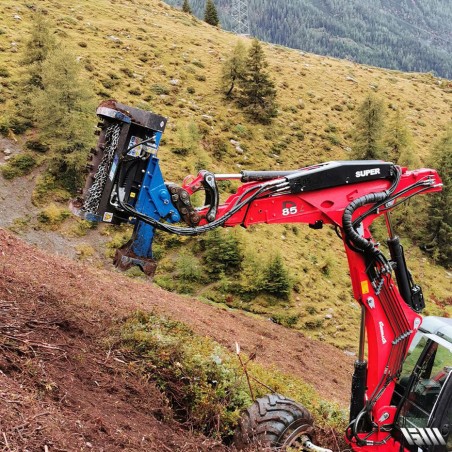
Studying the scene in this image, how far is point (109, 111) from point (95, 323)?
397 centimetres

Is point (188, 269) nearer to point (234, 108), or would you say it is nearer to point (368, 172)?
→ point (368, 172)

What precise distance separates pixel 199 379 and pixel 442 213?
997 inches

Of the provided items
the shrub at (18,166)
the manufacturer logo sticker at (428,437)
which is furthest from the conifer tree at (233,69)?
the manufacturer logo sticker at (428,437)

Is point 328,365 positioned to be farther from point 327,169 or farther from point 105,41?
point 105,41

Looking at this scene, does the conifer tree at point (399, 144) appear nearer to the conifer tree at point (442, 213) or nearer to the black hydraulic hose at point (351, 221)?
the conifer tree at point (442, 213)

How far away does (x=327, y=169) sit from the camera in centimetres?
589

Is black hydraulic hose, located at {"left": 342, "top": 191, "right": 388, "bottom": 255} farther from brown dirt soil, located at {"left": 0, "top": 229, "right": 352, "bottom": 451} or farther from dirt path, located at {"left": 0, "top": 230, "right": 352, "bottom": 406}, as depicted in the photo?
dirt path, located at {"left": 0, "top": 230, "right": 352, "bottom": 406}

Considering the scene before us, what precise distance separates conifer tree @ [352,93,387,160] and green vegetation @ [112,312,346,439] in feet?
75.6

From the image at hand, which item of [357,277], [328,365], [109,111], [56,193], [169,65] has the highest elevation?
[169,65]

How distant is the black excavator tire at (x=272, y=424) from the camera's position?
5836mm

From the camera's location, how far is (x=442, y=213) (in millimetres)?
28281

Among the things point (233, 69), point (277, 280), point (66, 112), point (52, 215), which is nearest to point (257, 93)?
point (233, 69)

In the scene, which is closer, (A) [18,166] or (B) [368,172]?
(B) [368,172]

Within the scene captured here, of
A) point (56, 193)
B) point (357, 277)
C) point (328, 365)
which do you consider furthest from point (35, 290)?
point (56, 193)
